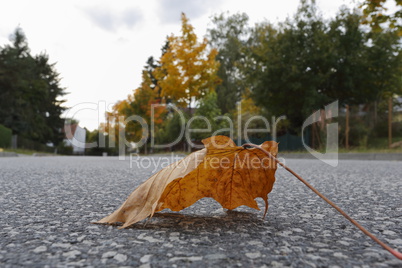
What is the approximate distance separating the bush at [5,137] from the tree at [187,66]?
10.4m

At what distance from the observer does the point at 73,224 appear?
162 centimetres

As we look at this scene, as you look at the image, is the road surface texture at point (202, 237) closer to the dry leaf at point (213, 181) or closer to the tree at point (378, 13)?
the dry leaf at point (213, 181)

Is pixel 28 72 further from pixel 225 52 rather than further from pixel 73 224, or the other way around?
pixel 73 224

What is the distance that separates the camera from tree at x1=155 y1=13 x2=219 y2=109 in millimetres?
17484

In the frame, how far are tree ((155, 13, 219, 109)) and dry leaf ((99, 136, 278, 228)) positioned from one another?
16.2m

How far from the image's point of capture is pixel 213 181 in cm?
160

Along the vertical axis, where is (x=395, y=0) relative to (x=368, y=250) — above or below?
above

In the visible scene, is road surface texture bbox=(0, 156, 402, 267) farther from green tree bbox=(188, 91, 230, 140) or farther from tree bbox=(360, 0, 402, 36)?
green tree bbox=(188, 91, 230, 140)

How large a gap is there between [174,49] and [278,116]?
21.8ft

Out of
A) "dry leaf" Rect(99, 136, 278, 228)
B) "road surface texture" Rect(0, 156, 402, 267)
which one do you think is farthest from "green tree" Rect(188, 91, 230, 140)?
"dry leaf" Rect(99, 136, 278, 228)

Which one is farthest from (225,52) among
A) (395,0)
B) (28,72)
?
(395,0)

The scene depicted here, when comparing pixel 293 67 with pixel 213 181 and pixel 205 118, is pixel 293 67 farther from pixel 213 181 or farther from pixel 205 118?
pixel 213 181

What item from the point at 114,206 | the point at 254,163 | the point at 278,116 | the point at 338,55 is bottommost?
the point at 114,206

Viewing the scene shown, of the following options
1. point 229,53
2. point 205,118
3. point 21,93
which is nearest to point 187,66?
point 205,118
